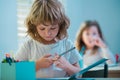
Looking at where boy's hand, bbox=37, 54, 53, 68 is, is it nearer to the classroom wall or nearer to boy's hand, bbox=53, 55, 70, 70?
boy's hand, bbox=53, 55, 70, 70

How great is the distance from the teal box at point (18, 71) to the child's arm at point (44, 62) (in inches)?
3.3

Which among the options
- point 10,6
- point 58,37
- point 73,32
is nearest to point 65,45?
point 58,37

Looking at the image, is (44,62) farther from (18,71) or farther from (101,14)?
(101,14)

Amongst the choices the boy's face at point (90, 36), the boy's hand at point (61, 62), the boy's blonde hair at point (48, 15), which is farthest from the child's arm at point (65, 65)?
the boy's face at point (90, 36)

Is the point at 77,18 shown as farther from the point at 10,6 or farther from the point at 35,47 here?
the point at 35,47

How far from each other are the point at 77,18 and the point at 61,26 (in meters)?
1.47

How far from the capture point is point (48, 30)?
0.75m

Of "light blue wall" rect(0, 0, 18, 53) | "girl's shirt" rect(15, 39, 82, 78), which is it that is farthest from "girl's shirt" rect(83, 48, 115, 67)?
"girl's shirt" rect(15, 39, 82, 78)

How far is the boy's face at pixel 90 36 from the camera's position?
1.71 meters

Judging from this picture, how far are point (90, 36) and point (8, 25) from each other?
21.9 inches

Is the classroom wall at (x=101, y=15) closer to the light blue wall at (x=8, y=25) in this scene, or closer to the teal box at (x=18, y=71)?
the light blue wall at (x=8, y=25)

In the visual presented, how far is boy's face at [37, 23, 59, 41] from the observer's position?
748 mm

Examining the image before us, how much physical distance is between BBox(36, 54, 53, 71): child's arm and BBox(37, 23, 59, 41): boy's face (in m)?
0.07

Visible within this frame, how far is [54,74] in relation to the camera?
30.8 inches
